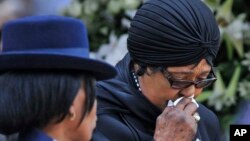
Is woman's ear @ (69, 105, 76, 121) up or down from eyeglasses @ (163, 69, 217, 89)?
up

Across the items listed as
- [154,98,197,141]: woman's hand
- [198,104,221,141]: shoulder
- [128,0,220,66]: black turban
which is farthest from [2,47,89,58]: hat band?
[198,104,221,141]: shoulder

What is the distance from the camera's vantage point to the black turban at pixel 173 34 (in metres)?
2.95

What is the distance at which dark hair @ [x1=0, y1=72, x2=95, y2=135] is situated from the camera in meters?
2.35

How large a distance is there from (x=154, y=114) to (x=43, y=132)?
84cm

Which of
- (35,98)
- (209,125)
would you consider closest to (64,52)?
(35,98)

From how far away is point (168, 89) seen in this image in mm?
3000

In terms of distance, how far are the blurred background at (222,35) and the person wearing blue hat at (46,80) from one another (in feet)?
7.84

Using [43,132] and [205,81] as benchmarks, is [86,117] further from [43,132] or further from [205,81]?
[205,81]

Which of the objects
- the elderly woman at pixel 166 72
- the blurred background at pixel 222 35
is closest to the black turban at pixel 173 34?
the elderly woman at pixel 166 72

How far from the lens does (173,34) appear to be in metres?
2.95

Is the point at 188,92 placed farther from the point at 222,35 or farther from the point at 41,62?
the point at 222,35

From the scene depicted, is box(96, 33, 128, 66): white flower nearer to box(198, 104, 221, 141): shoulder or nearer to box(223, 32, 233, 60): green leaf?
box(223, 32, 233, 60): green leaf

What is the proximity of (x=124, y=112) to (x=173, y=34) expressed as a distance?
0.41 meters

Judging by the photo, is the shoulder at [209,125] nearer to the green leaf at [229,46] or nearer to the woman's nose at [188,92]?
the woman's nose at [188,92]
